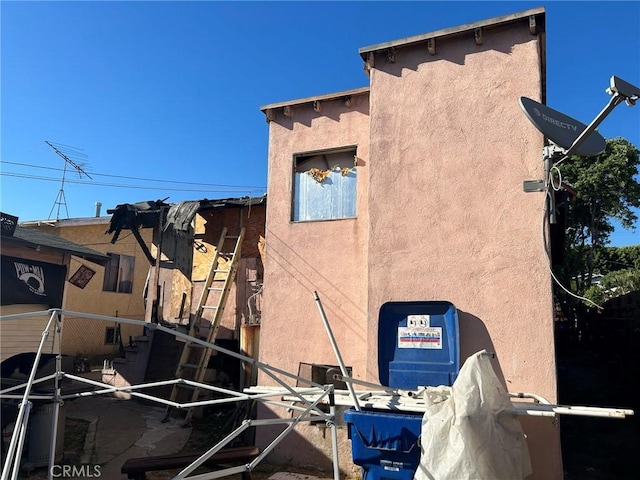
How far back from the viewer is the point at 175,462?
5.74m

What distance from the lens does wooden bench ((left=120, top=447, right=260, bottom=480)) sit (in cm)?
553

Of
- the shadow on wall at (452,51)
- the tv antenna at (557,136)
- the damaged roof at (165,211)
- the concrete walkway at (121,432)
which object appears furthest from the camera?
the damaged roof at (165,211)

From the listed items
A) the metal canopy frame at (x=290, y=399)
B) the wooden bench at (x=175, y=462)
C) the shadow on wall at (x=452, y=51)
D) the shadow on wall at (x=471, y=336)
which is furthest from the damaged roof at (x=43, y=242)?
the shadow on wall at (x=471, y=336)

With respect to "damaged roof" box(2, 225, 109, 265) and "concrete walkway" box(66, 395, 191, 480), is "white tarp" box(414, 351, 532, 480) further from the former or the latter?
"damaged roof" box(2, 225, 109, 265)

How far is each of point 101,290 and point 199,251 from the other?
9633mm

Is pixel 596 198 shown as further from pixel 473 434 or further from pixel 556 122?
pixel 473 434

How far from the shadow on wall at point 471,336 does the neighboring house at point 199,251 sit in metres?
4.87

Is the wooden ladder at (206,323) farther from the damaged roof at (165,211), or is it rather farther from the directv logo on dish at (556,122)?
the directv logo on dish at (556,122)

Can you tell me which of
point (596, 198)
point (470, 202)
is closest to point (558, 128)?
point (470, 202)

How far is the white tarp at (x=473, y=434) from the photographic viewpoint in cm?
362

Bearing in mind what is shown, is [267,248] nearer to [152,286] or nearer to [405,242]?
[405,242]

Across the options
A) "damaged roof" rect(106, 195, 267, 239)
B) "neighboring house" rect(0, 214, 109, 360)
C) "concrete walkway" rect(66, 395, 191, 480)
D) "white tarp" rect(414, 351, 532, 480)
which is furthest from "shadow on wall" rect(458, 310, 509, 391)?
"neighboring house" rect(0, 214, 109, 360)

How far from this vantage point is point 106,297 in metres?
18.9

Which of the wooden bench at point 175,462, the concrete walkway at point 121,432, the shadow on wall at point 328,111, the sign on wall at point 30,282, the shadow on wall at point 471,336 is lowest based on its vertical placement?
the concrete walkway at point 121,432
